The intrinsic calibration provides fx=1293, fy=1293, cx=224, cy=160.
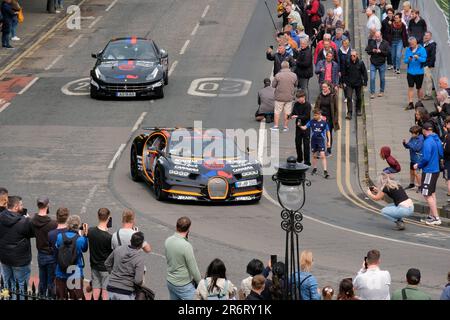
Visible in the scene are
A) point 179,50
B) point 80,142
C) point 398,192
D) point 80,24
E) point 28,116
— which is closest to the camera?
point 398,192

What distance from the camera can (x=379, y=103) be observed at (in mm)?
35156

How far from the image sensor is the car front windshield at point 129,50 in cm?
3622

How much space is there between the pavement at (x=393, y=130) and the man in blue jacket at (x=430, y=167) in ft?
1.25

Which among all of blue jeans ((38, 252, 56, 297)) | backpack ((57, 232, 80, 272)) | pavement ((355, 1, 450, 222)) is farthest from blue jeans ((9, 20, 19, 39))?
backpack ((57, 232, 80, 272))

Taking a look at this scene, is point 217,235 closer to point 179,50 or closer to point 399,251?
point 399,251

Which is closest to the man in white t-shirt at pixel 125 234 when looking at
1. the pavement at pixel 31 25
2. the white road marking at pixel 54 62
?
the white road marking at pixel 54 62

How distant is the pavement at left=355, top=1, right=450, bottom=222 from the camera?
27.3 m

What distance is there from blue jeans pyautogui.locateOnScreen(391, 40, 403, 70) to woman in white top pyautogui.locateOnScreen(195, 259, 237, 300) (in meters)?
22.6

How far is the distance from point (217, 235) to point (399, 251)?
3.41 m

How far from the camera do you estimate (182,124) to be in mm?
33281

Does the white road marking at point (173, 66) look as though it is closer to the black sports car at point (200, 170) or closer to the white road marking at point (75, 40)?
the white road marking at point (75, 40)

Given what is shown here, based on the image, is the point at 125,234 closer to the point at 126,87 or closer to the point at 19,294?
the point at 19,294

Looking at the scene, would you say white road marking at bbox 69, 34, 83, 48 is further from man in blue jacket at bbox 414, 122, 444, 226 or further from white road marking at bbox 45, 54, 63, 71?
man in blue jacket at bbox 414, 122, 444, 226
